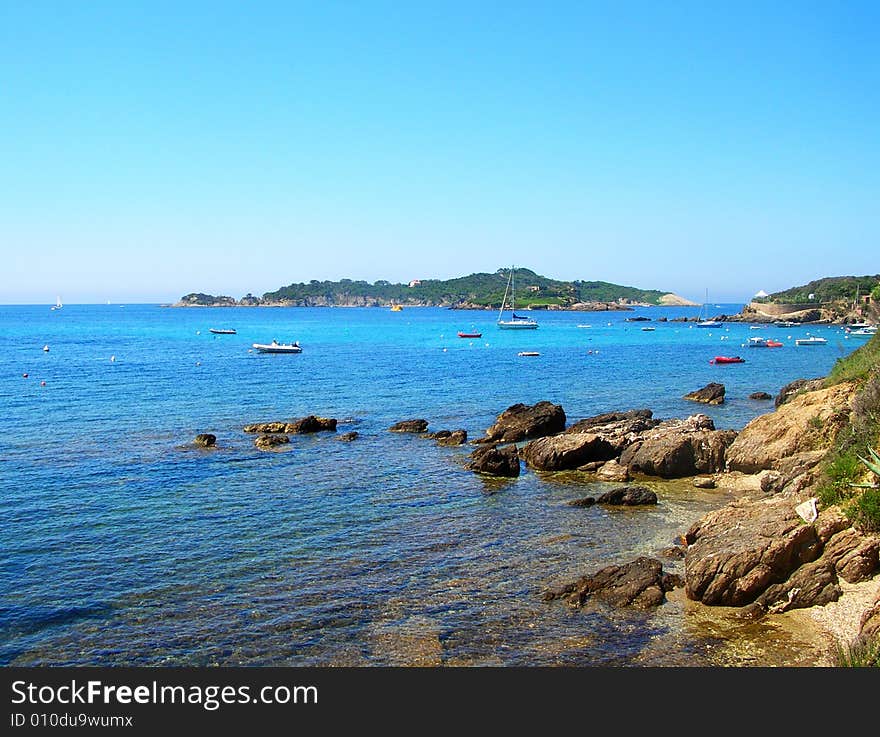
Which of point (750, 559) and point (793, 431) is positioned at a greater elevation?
point (793, 431)

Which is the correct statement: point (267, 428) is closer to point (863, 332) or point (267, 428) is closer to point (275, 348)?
point (275, 348)

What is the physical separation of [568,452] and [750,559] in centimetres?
1575

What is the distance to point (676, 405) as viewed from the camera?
52969mm

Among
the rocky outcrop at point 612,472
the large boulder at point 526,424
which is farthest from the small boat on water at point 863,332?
the rocky outcrop at point 612,472

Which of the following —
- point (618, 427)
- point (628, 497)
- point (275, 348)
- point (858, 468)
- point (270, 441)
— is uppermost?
point (275, 348)

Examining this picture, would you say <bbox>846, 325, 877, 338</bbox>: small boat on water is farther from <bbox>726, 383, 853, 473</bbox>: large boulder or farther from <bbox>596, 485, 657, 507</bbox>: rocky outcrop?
<bbox>596, 485, 657, 507</bbox>: rocky outcrop

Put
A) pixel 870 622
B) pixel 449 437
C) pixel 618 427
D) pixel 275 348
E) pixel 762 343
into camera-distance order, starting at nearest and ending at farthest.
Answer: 1. pixel 870 622
2. pixel 618 427
3. pixel 449 437
4. pixel 275 348
5. pixel 762 343

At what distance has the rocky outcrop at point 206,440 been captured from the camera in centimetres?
3838

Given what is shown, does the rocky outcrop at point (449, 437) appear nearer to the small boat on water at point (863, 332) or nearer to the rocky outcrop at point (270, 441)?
the rocky outcrop at point (270, 441)

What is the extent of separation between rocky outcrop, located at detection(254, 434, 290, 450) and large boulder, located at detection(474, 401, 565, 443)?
1105 centimetres

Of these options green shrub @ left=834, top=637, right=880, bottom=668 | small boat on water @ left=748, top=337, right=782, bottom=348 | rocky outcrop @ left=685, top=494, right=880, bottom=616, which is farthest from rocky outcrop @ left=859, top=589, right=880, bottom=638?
small boat on water @ left=748, top=337, right=782, bottom=348

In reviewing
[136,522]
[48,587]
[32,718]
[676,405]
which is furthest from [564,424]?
[32,718]

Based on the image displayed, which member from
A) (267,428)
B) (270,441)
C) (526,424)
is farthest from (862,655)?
(267,428)

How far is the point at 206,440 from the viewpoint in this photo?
3859 centimetres
